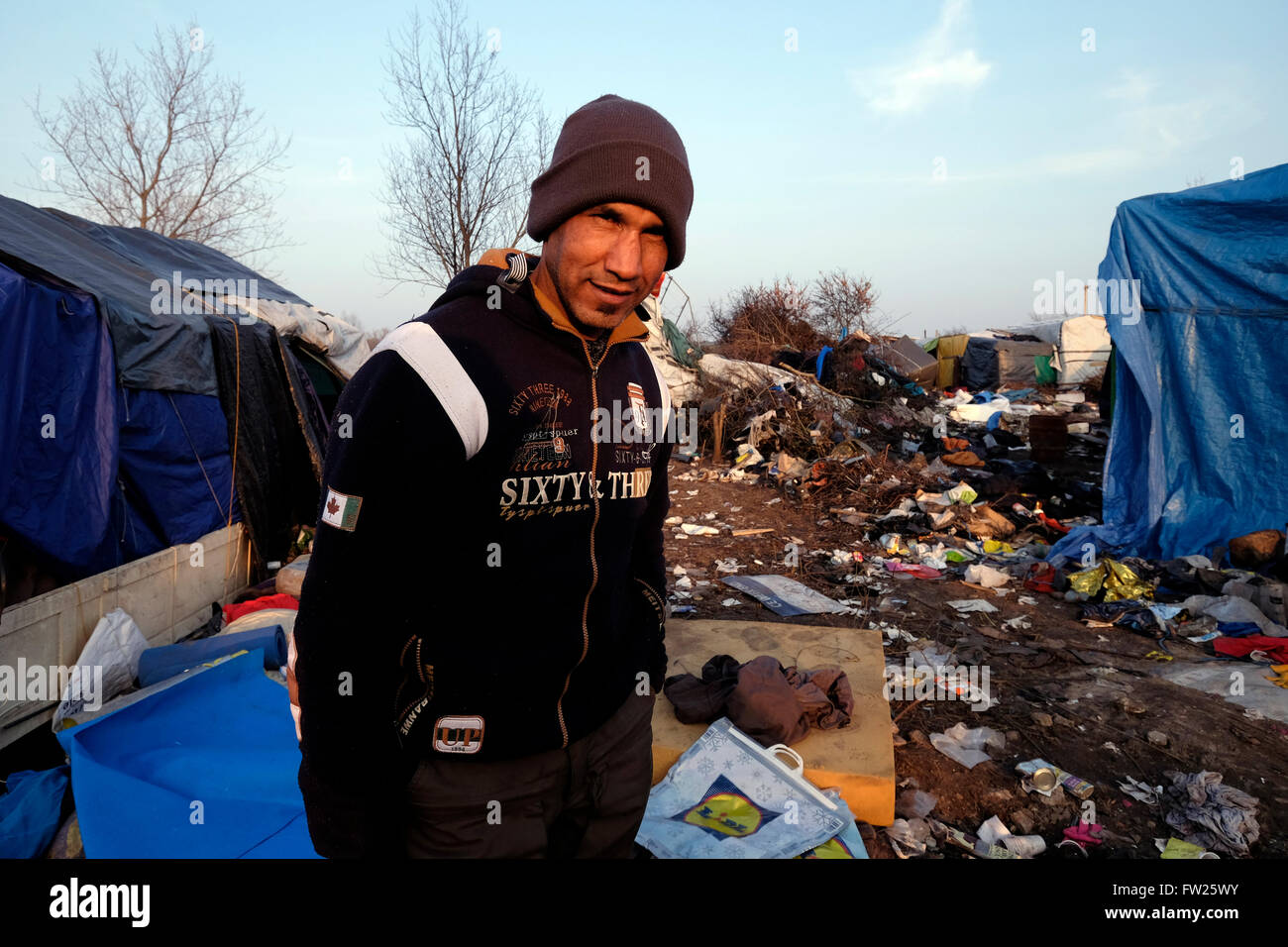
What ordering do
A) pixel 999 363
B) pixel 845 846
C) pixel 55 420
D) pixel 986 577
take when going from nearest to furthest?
1. pixel 845 846
2. pixel 55 420
3. pixel 986 577
4. pixel 999 363

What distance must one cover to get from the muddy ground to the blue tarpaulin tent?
189 cm

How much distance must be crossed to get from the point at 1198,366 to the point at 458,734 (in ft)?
25.4

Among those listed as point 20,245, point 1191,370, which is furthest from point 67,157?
point 1191,370

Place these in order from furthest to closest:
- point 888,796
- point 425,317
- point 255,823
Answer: point 255,823 → point 888,796 → point 425,317

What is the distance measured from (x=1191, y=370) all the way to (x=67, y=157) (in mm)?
20448

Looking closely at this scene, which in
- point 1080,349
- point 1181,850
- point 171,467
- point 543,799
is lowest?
point 1181,850

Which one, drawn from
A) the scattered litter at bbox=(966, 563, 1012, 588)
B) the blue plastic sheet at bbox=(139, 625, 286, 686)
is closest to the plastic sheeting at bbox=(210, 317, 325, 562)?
the blue plastic sheet at bbox=(139, 625, 286, 686)

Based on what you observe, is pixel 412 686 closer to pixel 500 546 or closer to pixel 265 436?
pixel 500 546

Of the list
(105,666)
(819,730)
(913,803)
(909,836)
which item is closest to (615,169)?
(819,730)

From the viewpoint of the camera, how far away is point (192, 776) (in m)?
3.23

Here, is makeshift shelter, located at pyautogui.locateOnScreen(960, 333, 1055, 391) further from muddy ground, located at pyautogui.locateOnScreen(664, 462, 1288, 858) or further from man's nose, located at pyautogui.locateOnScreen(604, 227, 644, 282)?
man's nose, located at pyautogui.locateOnScreen(604, 227, 644, 282)

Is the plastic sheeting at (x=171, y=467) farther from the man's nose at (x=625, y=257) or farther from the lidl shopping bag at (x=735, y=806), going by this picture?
the man's nose at (x=625, y=257)

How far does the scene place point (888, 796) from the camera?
9.37 feet
